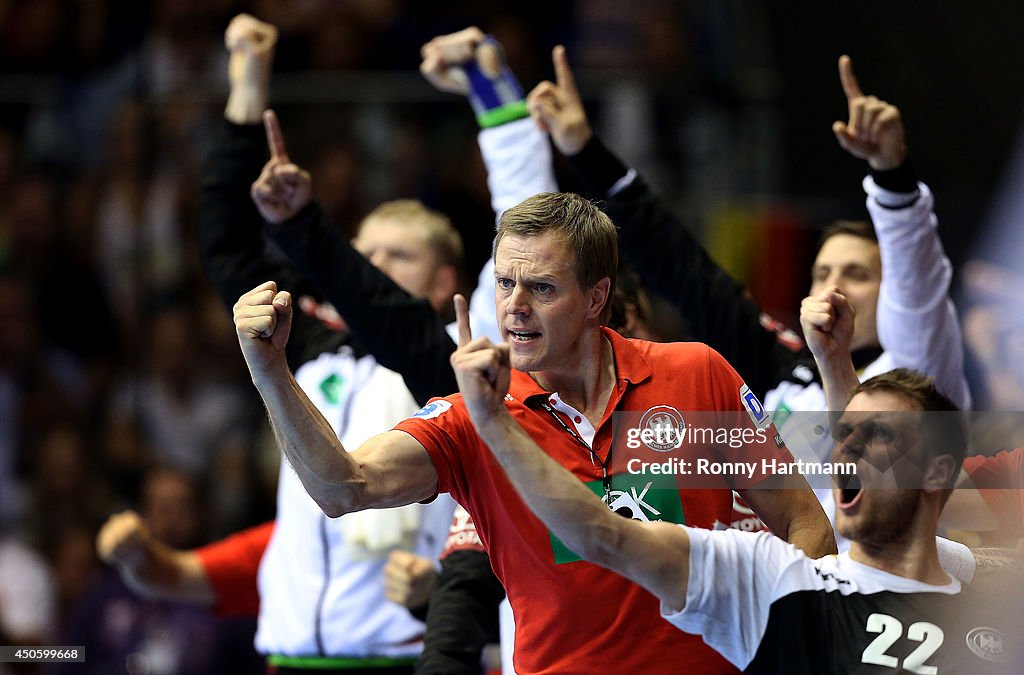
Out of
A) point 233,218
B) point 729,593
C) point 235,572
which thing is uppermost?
point 233,218

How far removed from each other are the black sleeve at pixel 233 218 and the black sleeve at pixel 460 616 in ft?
3.67

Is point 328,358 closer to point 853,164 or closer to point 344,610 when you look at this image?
Answer: point 344,610

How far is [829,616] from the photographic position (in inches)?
100

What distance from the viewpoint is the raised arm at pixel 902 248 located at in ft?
12.0

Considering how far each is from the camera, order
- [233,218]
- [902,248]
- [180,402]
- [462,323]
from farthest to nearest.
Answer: [180,402], [233,218], [902,248], [462,323]

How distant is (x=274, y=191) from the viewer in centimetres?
385

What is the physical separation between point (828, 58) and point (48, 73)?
438 centimetres

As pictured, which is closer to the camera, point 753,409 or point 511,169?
point 753,409

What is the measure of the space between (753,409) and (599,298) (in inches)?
16.4

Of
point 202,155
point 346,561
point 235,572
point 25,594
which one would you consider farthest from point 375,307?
point 202,155

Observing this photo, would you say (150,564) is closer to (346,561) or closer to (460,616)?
(346,561)

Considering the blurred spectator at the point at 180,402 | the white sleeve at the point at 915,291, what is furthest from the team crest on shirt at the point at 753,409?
the blurred spectator at the point at 180,402

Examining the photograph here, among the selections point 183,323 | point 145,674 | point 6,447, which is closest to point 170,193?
point 183,323

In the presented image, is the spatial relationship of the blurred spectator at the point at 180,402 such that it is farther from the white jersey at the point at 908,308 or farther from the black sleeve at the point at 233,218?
the white jersey at the point at 908,308
